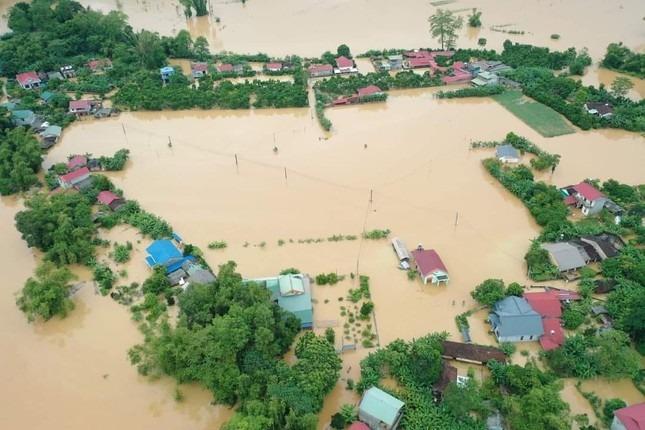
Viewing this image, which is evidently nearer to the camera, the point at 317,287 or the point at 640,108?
the point at 317,287

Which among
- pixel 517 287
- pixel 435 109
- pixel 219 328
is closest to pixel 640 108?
pixel 435 109

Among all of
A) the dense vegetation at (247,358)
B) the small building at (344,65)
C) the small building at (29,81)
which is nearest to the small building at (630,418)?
the dense vegetation at (247,358)

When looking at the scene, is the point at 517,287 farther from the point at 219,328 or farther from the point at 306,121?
the point at 306,121

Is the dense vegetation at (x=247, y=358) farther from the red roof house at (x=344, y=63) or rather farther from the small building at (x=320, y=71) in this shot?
the red roof house at (x=344, y=63)

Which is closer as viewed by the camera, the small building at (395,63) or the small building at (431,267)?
the small building at (431,267)

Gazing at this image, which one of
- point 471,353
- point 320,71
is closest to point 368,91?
point 320,71

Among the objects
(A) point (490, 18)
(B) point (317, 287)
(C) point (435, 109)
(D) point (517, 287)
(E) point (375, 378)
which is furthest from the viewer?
(A) point (490, 18)

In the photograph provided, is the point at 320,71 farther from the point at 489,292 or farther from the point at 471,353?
the point at 471,353
